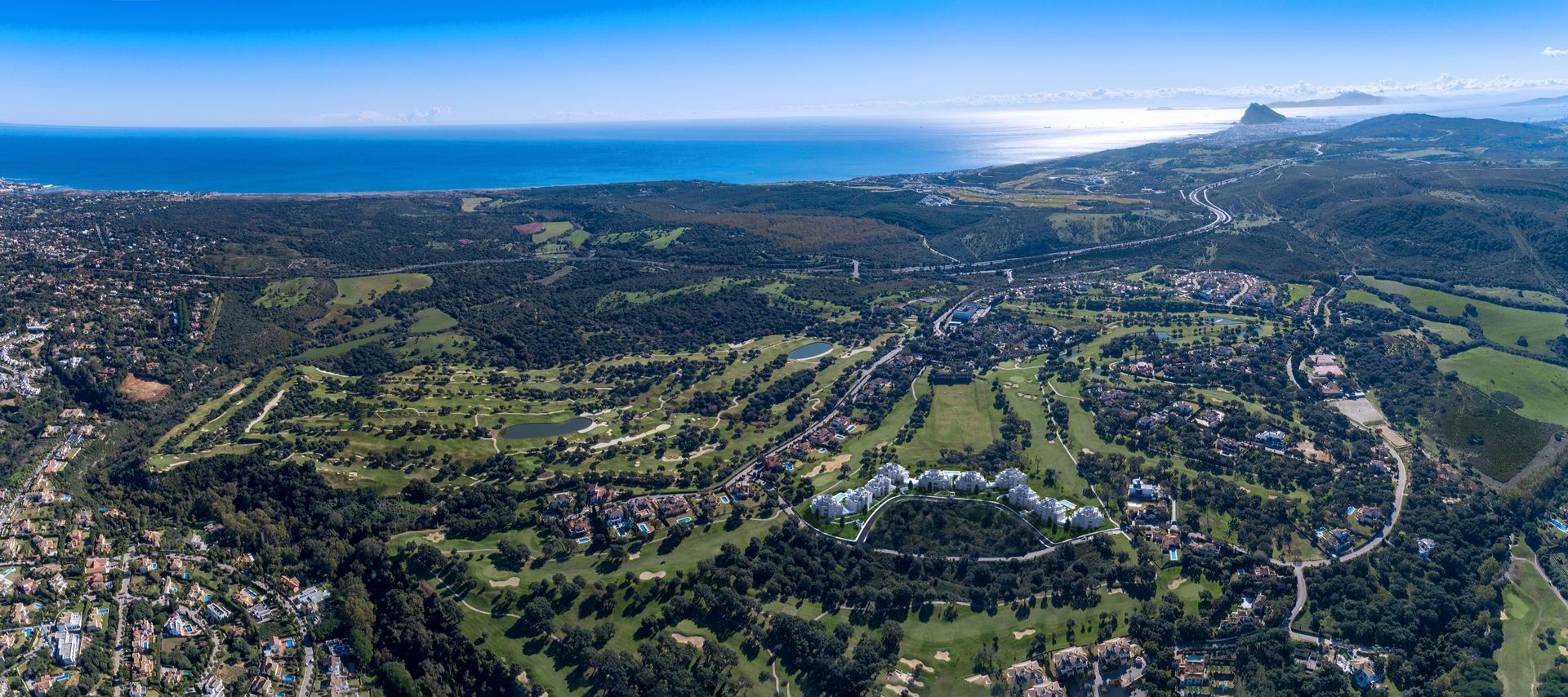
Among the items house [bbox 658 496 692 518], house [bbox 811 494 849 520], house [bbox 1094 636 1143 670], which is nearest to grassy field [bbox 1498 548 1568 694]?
house [bbox 1094 636 1143 670]

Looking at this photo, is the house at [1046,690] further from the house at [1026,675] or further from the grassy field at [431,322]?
the grassy field at [431,322]

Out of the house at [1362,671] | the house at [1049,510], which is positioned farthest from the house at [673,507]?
the house at [1362,671]

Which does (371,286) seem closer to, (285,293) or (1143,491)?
(285,293)

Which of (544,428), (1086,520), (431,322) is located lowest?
(1086,520)

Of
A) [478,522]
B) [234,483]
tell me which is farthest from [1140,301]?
[234,483]

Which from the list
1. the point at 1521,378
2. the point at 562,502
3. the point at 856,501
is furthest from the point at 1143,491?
the point at 1521,378

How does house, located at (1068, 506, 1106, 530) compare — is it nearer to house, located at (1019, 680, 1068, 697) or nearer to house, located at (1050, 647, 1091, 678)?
house, located at (1050, 647, 1091, 678)
